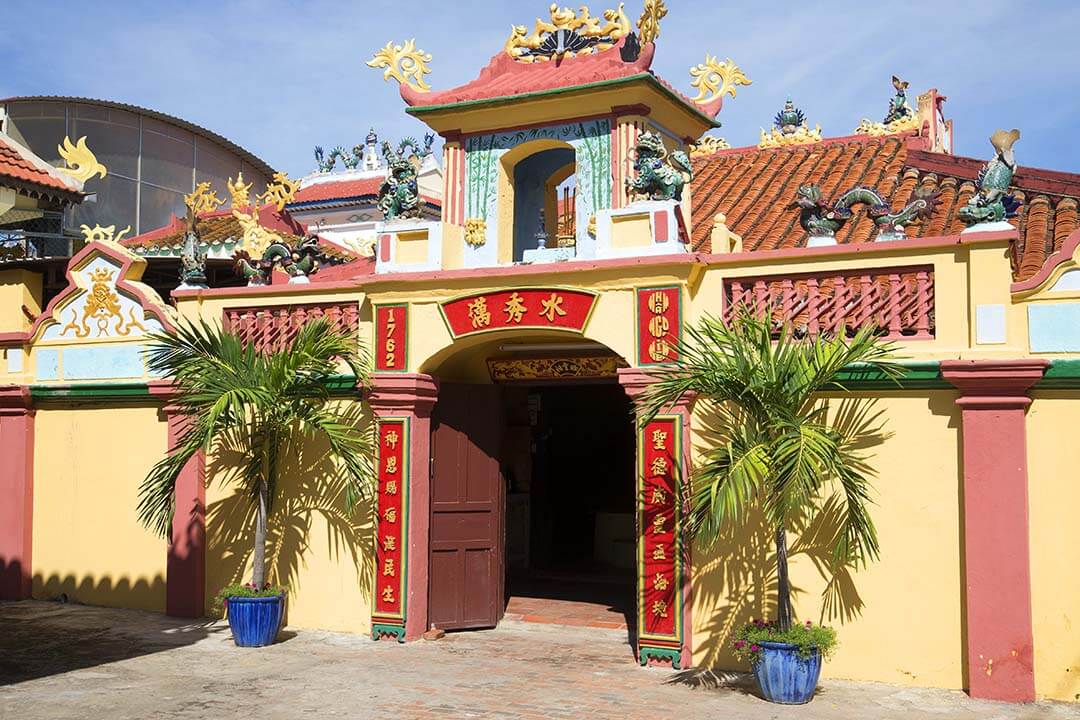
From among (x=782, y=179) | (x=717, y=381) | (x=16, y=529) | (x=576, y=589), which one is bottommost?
(x=576, y=589)

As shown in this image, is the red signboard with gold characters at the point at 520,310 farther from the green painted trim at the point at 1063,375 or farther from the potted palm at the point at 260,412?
the green painted trim at the point at 1063,375

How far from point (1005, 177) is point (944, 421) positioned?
7.36 feet

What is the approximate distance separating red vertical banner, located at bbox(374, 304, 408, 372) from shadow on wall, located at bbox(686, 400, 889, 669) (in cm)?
343

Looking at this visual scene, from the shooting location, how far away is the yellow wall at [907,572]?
9391 millimetres

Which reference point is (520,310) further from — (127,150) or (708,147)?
(127,150)

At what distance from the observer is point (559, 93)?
11.8 metres

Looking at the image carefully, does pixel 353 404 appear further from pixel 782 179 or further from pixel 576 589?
pixel 782 179

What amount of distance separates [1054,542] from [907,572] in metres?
1.24

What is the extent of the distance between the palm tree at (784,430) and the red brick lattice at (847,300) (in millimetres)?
231

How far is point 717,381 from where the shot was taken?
922 cm

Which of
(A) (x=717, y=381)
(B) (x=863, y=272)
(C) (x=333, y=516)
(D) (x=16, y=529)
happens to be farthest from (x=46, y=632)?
(B) (x=863, y=272)

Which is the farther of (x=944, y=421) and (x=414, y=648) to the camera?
(x=414, y=648)

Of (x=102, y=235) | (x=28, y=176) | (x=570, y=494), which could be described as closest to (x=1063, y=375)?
(x=570, y=494)

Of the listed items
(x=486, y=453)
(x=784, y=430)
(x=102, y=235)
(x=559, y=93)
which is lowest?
(x=486, y=453)
